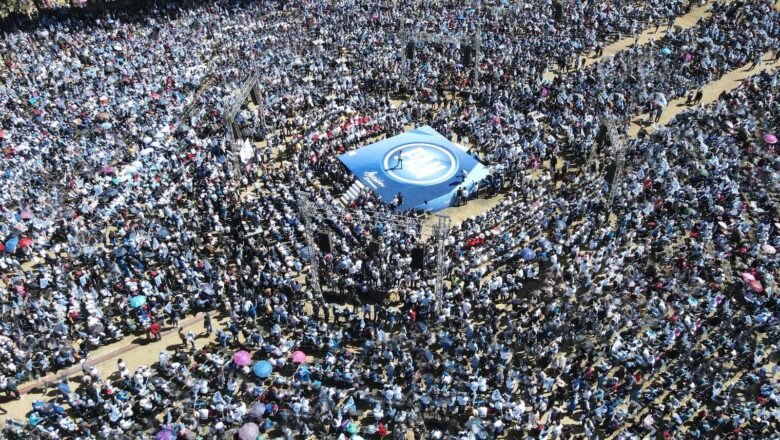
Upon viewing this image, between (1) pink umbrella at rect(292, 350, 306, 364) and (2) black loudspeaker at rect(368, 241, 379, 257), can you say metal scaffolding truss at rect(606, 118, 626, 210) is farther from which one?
(1) pink umbrella at rect(292, 350, 306, 364)

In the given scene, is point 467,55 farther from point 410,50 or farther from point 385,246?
point 385,246

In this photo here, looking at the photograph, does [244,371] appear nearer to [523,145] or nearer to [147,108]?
[523,145]

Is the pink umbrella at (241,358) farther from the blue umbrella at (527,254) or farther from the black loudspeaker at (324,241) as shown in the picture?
the blue umbrella at (527,254)

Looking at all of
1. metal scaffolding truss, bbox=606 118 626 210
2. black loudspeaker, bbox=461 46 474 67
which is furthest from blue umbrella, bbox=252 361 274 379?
black loudspeaker, bbox=461 46 474 67

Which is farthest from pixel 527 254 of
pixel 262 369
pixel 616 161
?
pixel 262 369

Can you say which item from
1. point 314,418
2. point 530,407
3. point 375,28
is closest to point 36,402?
point 314,418

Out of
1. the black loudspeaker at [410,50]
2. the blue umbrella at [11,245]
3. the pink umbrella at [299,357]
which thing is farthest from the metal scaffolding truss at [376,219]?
the black loudspeaker at [410,50]

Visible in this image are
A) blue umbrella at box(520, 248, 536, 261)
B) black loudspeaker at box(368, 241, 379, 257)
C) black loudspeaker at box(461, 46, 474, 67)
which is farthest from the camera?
black loudspeaker at box(461, 46, 474, 67)
